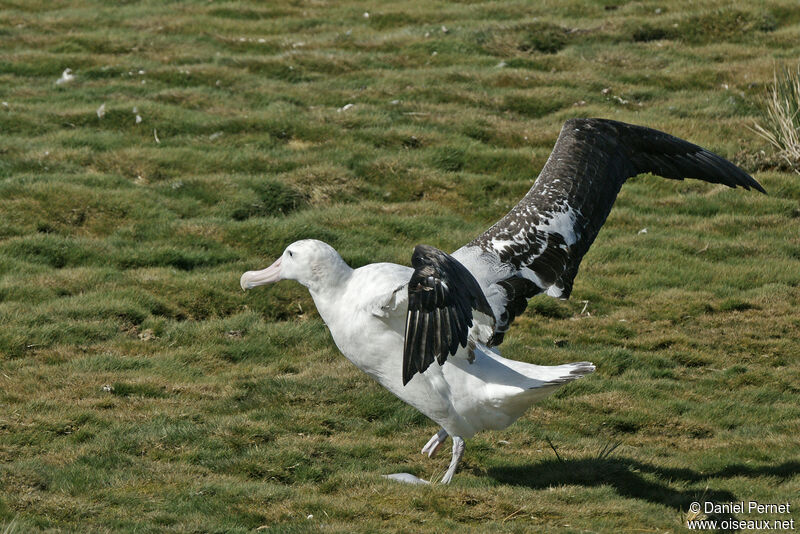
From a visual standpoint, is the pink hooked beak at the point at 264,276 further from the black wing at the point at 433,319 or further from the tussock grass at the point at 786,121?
the tussock grass at the point at 786,121

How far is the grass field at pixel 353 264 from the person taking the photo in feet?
20.2

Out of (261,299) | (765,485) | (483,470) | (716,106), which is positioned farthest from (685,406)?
(716,106)

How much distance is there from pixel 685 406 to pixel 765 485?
1.48 m

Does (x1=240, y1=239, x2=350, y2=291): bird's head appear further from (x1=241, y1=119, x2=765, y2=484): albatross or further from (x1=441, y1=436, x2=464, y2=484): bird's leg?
(x1=441, y1=436, x2=464, y2=484): bird's leg

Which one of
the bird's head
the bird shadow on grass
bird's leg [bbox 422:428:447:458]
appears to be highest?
the bird's head

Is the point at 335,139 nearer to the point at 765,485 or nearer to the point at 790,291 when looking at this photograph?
the point at 790,291

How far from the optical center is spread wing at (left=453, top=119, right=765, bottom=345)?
6.84 metres

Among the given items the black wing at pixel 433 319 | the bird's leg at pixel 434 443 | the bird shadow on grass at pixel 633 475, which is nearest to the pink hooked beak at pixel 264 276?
the bird's leg at pixel 434 443

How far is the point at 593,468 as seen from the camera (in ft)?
21.5

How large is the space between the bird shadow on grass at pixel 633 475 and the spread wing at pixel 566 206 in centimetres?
89

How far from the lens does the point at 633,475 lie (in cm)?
654

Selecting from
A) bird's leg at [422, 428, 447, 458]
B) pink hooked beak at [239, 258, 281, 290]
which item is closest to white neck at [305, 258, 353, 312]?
pink hooked beak at [239, 258, 281, 290]

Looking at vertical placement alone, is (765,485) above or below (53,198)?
below

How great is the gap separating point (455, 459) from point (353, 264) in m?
3.95
